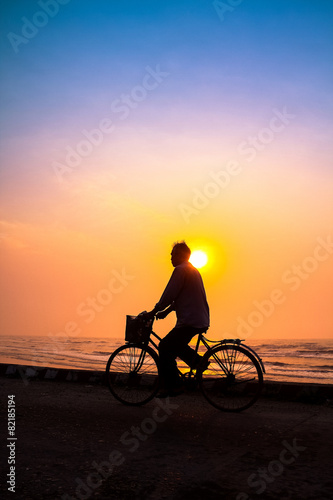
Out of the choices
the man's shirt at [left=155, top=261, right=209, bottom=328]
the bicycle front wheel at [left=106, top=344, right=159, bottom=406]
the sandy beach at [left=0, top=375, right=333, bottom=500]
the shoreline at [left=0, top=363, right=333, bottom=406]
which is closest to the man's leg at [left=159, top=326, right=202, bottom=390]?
the man's shirt at [left=155, top=261, right=209, bottom=328]

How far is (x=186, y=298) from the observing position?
19.2 feet

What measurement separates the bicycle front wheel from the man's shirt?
2.42ft

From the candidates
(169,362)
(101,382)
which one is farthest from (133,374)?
(101,382)

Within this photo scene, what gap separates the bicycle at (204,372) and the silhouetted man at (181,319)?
0.47 feet

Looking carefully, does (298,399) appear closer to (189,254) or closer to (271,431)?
(271,431)

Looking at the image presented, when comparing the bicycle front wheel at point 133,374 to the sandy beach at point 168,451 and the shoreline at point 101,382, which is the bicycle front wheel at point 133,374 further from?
the shoreline at point 101,382

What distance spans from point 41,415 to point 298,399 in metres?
3.57

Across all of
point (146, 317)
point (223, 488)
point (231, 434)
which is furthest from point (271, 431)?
point (146, 317)

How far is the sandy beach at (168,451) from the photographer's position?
2945mm

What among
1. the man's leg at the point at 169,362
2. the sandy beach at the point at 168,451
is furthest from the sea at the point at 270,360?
the sandy beach at the point at 168,451

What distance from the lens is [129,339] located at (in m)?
6.20

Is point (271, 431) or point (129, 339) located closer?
point (271, 431)

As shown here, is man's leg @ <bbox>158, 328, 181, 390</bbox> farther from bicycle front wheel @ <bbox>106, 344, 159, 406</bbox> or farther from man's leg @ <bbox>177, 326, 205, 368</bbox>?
bicycle front wheel @ <bbox>106, 344, 159, 406</bbox>

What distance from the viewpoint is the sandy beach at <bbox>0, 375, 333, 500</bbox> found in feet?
9.66
